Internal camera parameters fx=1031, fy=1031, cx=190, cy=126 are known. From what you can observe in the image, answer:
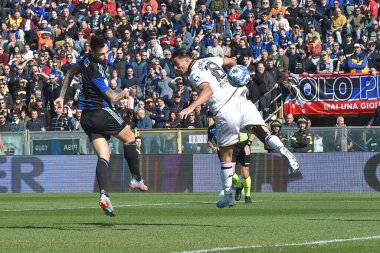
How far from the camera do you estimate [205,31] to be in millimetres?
33469

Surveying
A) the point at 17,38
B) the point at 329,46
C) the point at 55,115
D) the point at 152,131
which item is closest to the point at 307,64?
the point at 329,46

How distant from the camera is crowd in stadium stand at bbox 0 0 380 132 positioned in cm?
3019

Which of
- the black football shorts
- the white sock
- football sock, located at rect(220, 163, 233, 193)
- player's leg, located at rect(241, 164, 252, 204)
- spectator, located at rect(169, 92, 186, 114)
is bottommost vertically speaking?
A: player's leg, located at rect(241, 164, 252, 204)

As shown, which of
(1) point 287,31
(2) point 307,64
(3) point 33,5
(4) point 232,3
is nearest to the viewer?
(2) point 307,64

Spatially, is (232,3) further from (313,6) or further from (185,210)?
(185,210)

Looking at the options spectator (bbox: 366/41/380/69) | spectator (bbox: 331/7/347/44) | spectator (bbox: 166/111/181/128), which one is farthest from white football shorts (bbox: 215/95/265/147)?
spectator (bbox: 331/7/347/44)

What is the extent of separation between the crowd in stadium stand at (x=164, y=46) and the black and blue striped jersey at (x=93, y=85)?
1498 centimetres

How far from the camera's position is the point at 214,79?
14.2m

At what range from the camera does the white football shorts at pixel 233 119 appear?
47.4 ft

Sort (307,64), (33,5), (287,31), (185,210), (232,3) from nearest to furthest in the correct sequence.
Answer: (185,210)
(307,64)
(287,31)
(232,3)
(33,5)

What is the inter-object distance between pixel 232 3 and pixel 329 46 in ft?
18.8

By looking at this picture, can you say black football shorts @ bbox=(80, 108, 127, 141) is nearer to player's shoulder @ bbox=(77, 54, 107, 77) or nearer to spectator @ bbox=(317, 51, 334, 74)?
player's shoulder @ bbox=(77, 54, 107, 77)

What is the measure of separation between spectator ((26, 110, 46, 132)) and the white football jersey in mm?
16094

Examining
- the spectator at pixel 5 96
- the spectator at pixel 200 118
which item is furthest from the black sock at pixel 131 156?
the spectator at pixel 5 96
